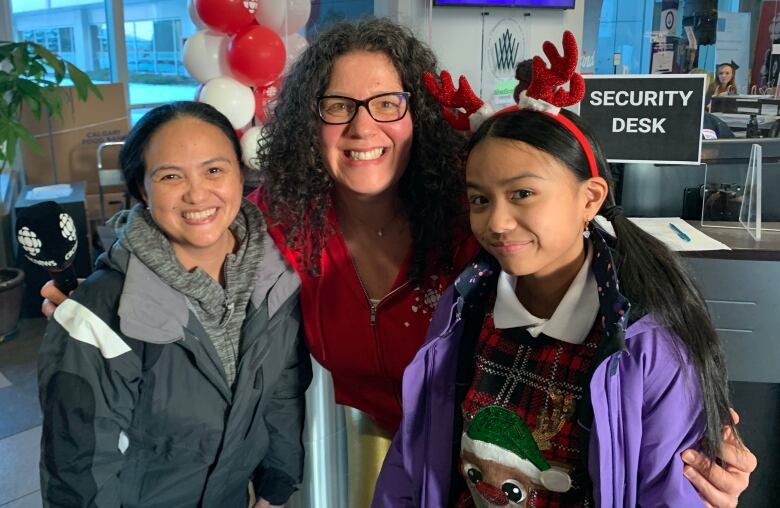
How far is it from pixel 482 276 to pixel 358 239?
42 cm

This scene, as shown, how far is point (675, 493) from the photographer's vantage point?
105cm

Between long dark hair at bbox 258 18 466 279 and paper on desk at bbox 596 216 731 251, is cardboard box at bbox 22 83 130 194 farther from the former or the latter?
paper on desk at bbox 596 216 731 251

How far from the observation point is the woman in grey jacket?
1.27 m

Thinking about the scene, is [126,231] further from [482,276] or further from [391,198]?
[482,276]

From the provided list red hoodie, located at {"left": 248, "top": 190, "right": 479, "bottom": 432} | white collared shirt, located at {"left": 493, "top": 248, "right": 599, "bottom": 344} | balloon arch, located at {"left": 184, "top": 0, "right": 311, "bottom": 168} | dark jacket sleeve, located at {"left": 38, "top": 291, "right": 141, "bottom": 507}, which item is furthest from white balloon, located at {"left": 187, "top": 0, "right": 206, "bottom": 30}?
white collared shirt, located at {"left": 493, "top": 248, "right": 599, "bottom": 344}

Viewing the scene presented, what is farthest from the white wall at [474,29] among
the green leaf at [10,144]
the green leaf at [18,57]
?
the green leaf at [10,144]

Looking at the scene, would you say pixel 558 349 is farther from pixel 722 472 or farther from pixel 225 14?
pixel 225 14

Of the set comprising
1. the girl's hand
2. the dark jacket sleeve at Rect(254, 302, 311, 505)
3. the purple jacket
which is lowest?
the girl's hand

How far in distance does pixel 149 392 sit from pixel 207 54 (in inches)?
85.3

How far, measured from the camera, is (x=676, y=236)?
1813 mm

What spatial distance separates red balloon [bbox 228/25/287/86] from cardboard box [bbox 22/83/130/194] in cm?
197

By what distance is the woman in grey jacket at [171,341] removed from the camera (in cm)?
127

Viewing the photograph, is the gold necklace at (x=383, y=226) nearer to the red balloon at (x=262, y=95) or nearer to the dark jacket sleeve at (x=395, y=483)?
the dark jacket sleeve at (x=395, y=483)

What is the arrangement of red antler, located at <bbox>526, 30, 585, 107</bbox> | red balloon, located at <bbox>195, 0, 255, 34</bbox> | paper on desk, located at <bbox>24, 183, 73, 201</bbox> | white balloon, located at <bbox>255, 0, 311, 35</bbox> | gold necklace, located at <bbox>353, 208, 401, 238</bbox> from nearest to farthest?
red antler, located at <bbox>526, 30, 585, 107</bbox>
gold necklace, located at <bbox>353, 208, 401, 238</bbox>
red balloon, located at <bbox>195, 0, 255, 34</bbox>
white balloon, located at <bbox>255, 0, 311, 35</bbox>
paper on desk, located at <bbox>24, 183, 73, 201</bbox>
